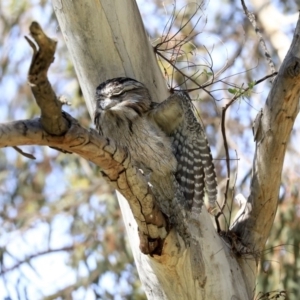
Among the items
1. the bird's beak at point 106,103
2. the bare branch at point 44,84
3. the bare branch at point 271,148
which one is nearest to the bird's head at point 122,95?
the bird's beak at point 106,103

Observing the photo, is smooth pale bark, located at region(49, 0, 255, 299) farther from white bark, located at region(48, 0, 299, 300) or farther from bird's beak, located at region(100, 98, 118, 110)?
bird's beak, located at region(100, 98, 118, 110)

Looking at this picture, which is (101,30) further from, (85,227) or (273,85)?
(85,227)

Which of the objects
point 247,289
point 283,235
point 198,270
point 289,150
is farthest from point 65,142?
point 289,150

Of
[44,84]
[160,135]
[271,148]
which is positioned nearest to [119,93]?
[160,135]

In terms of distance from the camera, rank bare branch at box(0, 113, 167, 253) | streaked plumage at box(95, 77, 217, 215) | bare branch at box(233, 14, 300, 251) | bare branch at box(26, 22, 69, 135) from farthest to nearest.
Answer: streaked plumage at box(95, 77, 217, 215), bare branch at box(233, 14, 300, 251), bare branch at box(0, 113, 167, 253), bare branch at box(26, 22, 69, 135)

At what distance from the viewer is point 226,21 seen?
7238 millimetres

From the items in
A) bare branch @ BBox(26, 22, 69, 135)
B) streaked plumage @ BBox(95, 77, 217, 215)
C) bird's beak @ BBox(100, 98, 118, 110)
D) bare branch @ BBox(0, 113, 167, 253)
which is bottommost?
bare branch @ BBox(0, 113, 167, 253)

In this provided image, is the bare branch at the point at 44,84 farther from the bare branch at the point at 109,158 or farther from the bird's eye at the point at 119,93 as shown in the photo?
the bird's eye at the point at 119,93

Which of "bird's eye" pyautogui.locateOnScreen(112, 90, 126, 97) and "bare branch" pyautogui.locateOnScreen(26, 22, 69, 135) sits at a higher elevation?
"bird's eye" pyautogui.locateOnScreen(112, 90, 126, 97)

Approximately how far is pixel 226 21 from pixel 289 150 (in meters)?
1.79

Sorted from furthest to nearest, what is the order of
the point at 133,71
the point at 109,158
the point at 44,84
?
1. the point at 133,71
2. the point at 109,158
3. the point at 44,84

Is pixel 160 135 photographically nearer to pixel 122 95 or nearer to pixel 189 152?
pixel 189 152

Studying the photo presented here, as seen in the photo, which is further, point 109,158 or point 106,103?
point 106,103

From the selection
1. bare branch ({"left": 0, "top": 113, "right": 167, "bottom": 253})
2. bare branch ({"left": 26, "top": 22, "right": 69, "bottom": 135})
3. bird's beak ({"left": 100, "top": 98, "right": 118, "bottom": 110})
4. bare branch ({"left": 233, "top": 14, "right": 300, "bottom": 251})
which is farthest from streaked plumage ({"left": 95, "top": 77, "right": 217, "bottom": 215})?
bare branch ({"left": 26, "top": 22, "right": 69, "bottom": 135})
